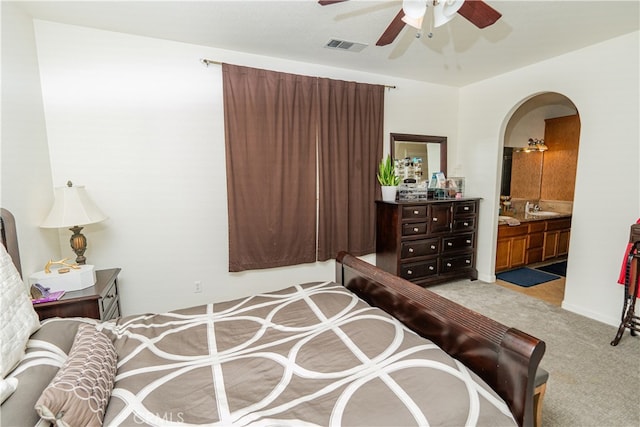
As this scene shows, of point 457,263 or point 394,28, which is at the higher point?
point 394,28

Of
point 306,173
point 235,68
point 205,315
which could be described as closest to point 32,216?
point 205,315

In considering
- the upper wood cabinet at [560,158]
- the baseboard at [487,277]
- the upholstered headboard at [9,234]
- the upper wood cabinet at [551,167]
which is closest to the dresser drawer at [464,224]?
the baseboard at [487,277]

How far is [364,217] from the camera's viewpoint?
3.70 metres

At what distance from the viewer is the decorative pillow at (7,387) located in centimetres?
93

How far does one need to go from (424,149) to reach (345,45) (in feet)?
6.19

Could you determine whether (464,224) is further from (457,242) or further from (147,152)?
(147,152)

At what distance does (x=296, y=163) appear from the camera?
323cm

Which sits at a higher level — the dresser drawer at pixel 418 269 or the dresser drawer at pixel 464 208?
the dresser drawer at pixel 464 208

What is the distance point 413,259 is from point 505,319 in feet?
3.52

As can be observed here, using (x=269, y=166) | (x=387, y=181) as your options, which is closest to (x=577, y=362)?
(x=387, y=181)

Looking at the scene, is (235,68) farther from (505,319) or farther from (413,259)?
(505,319)

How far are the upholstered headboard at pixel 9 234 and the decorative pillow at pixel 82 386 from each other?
34.5 inches

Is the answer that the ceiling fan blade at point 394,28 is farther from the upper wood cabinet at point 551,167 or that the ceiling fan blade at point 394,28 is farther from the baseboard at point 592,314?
the upper wood cabinet at point 551,167

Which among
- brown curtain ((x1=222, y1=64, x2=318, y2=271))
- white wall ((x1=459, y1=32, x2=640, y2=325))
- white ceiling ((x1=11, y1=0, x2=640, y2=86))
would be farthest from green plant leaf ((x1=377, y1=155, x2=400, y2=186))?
white wall ((x1=459, y1=32, x2=640, y2=325))
